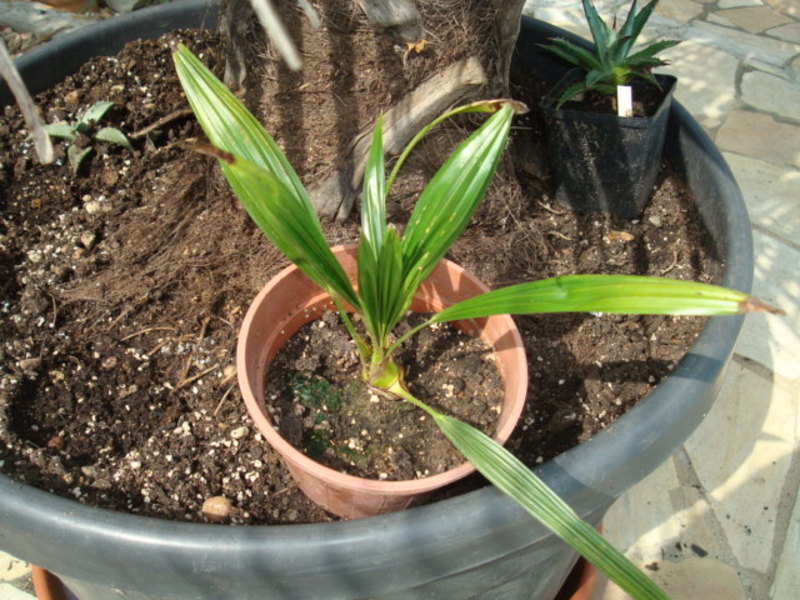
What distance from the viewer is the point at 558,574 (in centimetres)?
112

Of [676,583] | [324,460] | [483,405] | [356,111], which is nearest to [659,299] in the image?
[483,405]

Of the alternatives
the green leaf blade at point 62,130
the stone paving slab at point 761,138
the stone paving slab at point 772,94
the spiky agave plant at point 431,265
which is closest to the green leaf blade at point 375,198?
the spiky agave plant at point 431,265

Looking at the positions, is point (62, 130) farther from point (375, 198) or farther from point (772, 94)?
point (772, 94)

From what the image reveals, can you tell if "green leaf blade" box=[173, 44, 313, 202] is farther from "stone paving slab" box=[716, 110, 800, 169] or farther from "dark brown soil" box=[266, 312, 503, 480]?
"stone paving slab" box=[716, 110, 800, 169]

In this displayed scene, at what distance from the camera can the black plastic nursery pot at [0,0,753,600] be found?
0.80 meters

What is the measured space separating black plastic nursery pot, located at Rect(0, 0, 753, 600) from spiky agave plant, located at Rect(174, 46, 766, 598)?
0.09 meters

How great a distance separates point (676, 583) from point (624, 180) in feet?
2.56

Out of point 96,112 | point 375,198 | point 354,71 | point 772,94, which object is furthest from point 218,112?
point 772,94

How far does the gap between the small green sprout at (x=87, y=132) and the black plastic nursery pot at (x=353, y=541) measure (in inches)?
30.9

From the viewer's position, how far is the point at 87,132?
1.48 meters

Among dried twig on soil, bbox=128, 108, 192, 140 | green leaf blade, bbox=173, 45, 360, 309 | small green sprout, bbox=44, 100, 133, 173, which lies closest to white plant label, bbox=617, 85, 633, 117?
green leaf blade, bbox=173, 45, 360, 309

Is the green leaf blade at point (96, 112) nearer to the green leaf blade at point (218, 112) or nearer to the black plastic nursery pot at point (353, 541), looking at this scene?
the green leaf blade at point (218, 112)

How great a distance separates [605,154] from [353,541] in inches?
36.6

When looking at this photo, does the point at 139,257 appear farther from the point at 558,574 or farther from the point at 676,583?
the point at 676,583
